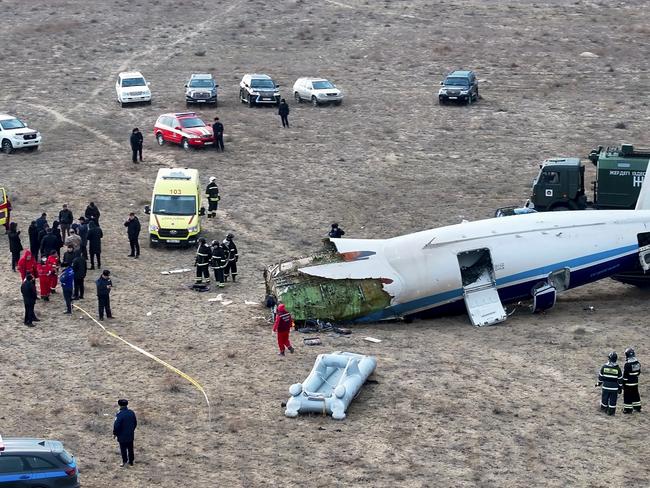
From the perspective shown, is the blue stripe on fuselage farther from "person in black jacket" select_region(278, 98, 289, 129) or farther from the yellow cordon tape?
"person in black jacket" select_region(278, 98, 289, 129)

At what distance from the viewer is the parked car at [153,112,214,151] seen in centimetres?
5272

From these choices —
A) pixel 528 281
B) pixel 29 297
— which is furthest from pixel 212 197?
pixel 528 281

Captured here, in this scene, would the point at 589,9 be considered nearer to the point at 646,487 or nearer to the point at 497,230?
the point at 497,230

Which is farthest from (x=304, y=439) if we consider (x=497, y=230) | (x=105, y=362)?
(x=497, y=230)

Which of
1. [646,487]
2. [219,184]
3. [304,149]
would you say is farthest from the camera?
[304,149]

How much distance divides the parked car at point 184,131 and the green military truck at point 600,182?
17.1 meters

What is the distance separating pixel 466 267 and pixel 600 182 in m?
8.99

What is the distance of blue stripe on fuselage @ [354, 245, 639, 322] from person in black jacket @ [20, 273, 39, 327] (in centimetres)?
897

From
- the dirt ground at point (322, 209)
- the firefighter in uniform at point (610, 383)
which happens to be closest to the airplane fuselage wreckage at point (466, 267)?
the dirt ground at point (322, 209)

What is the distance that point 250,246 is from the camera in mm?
41250

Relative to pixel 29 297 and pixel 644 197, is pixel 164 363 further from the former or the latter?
pixel 644 197

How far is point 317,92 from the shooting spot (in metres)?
61.4

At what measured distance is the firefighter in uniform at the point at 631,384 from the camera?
25.7 metres

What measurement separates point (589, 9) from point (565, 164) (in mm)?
46269
